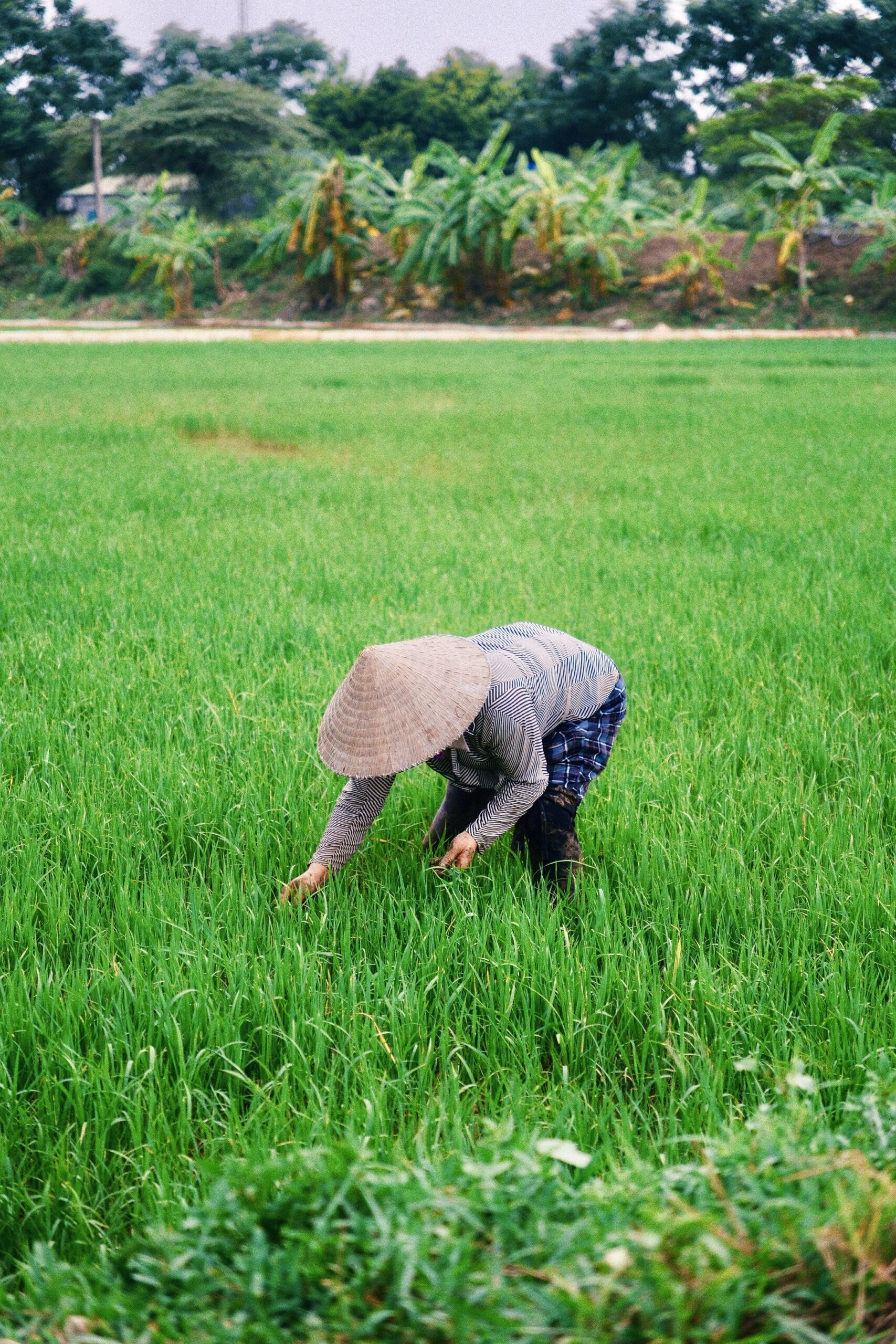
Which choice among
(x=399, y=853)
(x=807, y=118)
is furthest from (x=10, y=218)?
(x=399, y=853)

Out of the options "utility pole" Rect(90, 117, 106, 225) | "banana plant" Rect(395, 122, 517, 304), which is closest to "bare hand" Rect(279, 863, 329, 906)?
"banana plant" Rect(395, 122, 517, 304)

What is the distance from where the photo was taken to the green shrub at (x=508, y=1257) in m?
0.95

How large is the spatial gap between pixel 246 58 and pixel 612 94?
50.2 feet

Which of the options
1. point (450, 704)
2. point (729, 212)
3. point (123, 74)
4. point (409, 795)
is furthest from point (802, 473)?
point (123, 74)

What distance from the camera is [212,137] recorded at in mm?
29641

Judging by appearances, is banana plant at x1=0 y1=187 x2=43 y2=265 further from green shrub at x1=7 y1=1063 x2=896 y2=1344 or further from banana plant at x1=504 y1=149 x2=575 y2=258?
green shrub at x1=7 y1=1063 x2=896 y2=1344

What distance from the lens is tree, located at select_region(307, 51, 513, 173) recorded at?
112 feet

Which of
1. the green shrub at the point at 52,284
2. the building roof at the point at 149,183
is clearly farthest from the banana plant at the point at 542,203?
the green shrub at the point at 52,284

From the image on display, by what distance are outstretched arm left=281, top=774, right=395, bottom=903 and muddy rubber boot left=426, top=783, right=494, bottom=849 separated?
9.8 inches

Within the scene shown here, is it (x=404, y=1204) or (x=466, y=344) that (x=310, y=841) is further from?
(x=466, y=344)

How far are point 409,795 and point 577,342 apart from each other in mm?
16426

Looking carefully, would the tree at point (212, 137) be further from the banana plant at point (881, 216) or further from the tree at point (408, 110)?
the banana plant at point (881, 216)

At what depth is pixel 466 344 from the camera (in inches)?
687

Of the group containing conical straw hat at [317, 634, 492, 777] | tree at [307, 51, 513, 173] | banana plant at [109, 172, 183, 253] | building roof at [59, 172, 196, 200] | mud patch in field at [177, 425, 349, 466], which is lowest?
conical straw hat at [317, 634, 492, 777]
